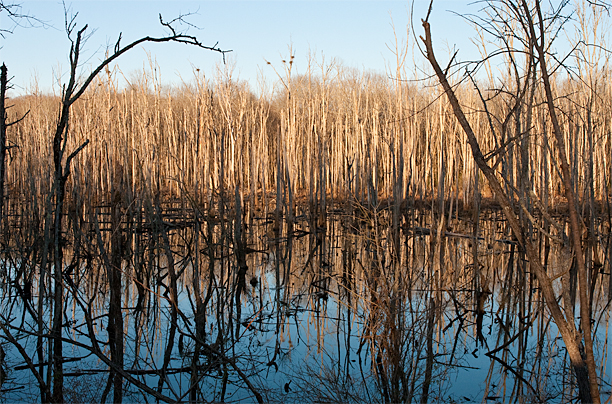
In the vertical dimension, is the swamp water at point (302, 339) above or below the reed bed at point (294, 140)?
below

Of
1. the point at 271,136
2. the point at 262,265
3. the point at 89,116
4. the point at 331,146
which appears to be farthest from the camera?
the point at 271,136

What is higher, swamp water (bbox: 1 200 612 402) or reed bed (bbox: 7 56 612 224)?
reed bed (bbox: 7 56 612 224)

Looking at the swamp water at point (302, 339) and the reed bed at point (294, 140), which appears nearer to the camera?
the swamp water at point (302, 339)

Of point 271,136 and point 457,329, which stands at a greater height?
point 271,136

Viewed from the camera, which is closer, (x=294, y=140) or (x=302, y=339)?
(x=302, y=339)

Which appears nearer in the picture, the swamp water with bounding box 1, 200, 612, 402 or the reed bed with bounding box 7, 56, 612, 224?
the swamp water with bounding box 1, 200, 612, 402

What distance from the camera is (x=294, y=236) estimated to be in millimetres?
7547

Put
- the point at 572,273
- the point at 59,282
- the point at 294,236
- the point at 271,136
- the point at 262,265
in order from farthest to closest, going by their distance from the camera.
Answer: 1. the point at 271,136
2. the point at 294,236
3. the point at 262,265
4. the point at 572,273
5. the point at 59,282

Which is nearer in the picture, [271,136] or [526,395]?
[526,395]

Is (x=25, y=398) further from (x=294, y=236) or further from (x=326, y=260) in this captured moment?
(x=294, y=236)

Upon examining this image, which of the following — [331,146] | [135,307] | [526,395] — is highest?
[331,146]

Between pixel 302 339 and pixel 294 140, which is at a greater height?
pixel 294 140

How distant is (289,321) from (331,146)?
783 cm

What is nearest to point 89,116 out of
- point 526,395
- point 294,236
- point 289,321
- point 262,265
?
point 294,236
